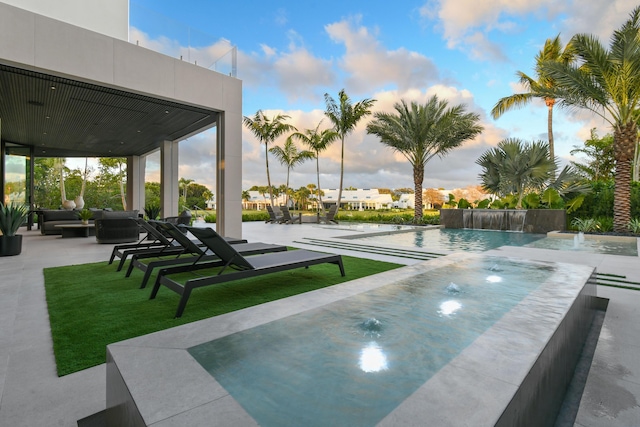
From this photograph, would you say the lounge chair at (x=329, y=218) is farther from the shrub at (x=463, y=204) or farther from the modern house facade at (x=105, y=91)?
the modern house facade at (x=105, y=91)

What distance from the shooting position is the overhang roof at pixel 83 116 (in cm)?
831

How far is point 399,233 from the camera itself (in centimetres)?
1348

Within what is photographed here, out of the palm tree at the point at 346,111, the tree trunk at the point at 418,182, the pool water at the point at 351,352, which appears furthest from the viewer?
the palm tree at the point at 346,111

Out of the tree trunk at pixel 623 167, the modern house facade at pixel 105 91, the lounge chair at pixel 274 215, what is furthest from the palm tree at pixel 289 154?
the tree trunk at pixel 623 167

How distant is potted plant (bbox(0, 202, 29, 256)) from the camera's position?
7340mm

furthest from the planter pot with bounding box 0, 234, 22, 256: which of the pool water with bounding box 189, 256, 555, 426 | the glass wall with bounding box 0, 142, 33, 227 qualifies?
the glass wall with bounding box 0, 142, 33, 227

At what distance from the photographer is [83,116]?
11102mm

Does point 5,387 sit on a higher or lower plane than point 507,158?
lower

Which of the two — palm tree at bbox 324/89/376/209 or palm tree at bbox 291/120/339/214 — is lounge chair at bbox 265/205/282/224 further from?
palm tree at bbox 324/89/376/209

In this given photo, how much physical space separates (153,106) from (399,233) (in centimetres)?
1003

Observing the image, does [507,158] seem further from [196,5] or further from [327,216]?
Answer: [196,5]

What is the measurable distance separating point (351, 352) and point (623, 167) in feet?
46.9

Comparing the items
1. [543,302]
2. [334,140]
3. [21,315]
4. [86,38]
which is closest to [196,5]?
[86,38]

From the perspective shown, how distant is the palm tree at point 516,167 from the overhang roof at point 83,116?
1330cm
